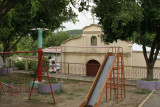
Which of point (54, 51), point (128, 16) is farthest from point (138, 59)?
point (54, 51)

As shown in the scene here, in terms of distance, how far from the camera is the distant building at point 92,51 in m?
17.8

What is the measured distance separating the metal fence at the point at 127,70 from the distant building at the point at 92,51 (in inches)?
16.6

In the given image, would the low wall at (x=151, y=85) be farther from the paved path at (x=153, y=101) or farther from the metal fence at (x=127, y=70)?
the metal fence at (x=127, y=70)

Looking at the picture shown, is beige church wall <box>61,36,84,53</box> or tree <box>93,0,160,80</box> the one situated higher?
tree <box>93,0,160,80</box>

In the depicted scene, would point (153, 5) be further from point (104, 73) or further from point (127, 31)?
point (104, 73)

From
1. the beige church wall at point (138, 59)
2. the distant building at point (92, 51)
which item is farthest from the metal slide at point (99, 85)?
the beige church wall at point (138, 59)

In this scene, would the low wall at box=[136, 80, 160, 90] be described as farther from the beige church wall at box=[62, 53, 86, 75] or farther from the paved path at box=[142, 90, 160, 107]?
the beige church wall at box=[62, 53, 86, 75]

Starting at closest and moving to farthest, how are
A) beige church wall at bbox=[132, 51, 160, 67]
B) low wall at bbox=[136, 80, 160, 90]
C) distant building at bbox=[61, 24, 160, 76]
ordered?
low wall at bbox=[136, 80, 160, 90] < beige church wall at bbox=[132, 51, 160, 67] < distant building at bbox=[61, 24, 160, 76]

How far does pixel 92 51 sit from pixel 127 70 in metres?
3.82

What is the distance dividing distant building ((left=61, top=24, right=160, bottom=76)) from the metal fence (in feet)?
1.38

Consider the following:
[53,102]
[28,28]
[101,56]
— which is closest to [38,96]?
[53,102]

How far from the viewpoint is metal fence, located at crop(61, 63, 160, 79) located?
55.0 feet

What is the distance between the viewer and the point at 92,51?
19312 millimetres

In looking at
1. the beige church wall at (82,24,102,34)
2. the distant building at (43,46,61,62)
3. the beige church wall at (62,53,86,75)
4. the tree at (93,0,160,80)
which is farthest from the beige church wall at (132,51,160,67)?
the distant building at (43,46,61,62)
